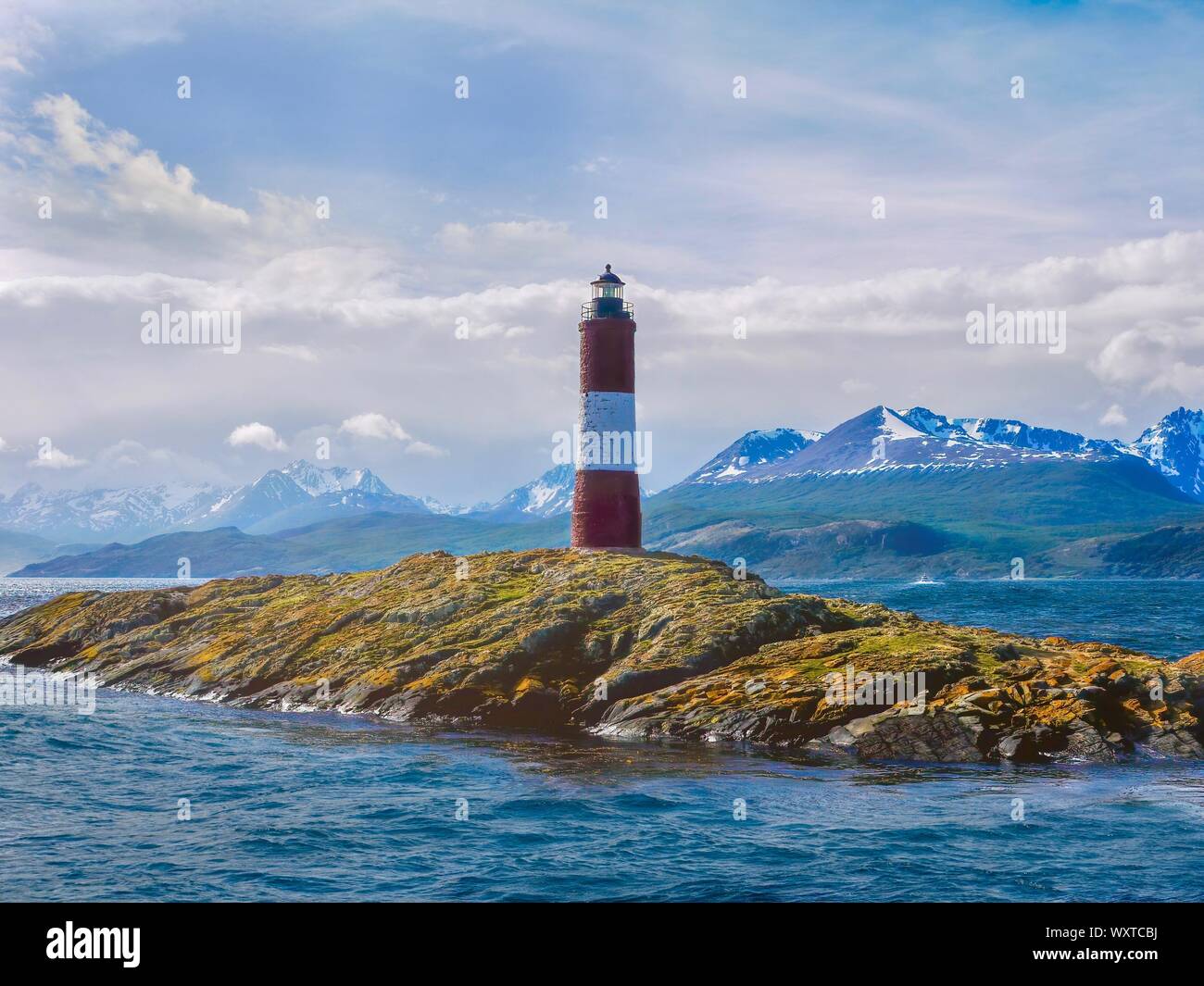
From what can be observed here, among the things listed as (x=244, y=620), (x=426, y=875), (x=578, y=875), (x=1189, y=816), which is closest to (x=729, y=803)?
(x=578, y=875)

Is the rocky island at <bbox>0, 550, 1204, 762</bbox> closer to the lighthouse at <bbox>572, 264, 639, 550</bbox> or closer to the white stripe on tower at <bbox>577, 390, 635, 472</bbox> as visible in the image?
the lighthouse at <bbox>572, 264, 639, 550</bbox>

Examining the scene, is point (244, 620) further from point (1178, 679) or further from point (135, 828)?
point (1178, 679)

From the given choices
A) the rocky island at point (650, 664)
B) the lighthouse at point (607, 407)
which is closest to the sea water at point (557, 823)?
the rocky island at point (650, 664)

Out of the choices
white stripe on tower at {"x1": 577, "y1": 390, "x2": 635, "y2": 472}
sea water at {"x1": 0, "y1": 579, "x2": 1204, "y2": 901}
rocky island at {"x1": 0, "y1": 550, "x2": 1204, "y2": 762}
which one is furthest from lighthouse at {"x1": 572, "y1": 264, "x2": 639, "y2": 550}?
sea water at {"x1": 0, "y1": 579, "x2": 1204, "y2": 901}

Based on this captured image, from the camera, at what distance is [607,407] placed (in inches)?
2475

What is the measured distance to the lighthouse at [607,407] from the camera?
2468 inches

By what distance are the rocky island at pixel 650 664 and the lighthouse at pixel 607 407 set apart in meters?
3.85

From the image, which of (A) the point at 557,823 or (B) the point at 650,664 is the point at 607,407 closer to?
(B) the point at 650,664

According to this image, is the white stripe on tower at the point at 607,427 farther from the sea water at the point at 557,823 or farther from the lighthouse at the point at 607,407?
the sea water at the point at 557,823

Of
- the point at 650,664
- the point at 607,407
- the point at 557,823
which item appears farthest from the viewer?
the point at 607,407

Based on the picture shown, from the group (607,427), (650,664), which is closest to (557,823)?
(650,664)

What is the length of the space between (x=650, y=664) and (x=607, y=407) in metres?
19.1

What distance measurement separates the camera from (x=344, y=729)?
1809 inches
